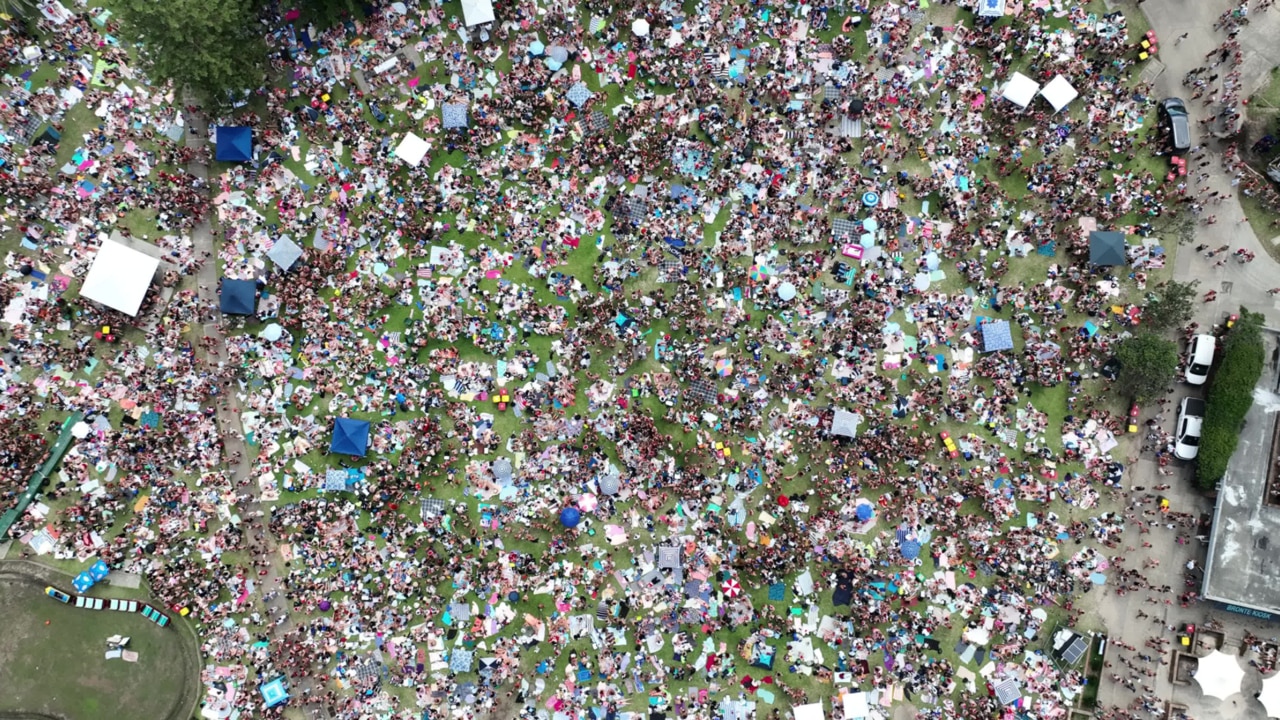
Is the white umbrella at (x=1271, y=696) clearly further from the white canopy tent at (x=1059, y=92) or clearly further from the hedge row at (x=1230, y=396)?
the white canopy tent at (x=1059, y=92)

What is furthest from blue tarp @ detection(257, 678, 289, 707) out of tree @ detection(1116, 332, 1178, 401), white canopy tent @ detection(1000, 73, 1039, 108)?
white canopy tent @ detection(1000, 73, 1039, 108)

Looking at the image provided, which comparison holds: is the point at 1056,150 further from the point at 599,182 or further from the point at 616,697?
the point at 616,697

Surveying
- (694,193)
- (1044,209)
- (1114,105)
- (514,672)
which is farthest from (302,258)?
(1114,105)

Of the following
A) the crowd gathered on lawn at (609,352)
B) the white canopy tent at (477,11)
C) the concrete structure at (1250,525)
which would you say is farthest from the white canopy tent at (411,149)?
the concrete structure at (1250,525)

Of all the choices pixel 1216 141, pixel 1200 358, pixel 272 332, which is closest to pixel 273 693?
pixel 272 332

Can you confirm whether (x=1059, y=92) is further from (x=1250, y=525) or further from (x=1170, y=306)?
(x=1250, y=525)

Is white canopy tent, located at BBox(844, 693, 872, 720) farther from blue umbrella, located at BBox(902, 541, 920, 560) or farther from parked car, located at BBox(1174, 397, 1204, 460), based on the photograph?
parked car, located at BBox(1174, 397, 1204, 460)
